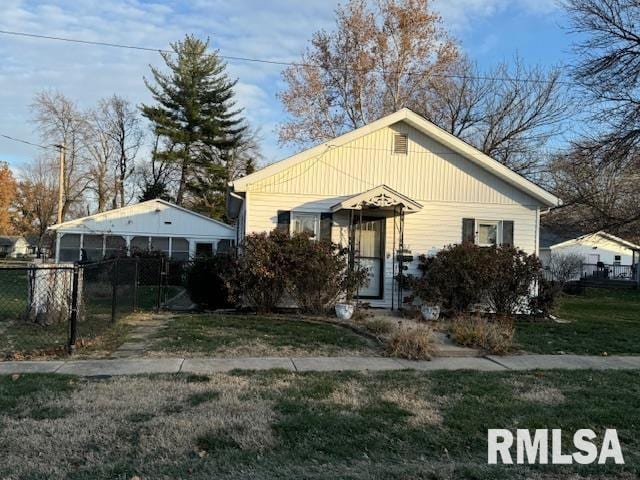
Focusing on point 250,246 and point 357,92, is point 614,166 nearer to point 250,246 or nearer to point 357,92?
point 250,246

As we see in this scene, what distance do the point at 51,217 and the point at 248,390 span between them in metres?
→ 58.9

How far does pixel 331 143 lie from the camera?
44.1 feet

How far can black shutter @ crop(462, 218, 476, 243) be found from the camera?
13.9 metres

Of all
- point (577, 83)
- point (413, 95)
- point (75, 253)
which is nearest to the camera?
point (577, 83)

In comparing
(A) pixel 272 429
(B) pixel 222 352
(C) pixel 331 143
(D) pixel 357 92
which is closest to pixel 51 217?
→ (D) pixel 357 92

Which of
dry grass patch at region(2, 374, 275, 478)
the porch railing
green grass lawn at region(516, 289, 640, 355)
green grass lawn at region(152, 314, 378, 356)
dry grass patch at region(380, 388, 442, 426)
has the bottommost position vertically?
dry grass patch at region(2, 374, 275, 478)

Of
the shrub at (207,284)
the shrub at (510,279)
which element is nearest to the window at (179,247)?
the shrub at (207,284)

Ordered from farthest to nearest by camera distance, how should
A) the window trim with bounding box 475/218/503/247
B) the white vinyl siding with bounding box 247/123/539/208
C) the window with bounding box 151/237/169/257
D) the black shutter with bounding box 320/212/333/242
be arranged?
1. the window with bounding box 151/237/169/257
2. the window trim with bounding box 475/218/503/247
3. the white vinyl siding with bounding box 247/123/539/208
4. the black shutter with bounding box 320/212/333/242

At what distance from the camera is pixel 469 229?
45.6ft

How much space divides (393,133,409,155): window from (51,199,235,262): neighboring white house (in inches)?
585

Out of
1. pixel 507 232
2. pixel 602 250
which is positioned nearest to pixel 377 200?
pixel 507 232

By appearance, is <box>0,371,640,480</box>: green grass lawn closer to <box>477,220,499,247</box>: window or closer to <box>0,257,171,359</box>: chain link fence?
<box>0,257,171,359</box>: chain link fence

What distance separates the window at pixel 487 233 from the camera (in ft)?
46.0

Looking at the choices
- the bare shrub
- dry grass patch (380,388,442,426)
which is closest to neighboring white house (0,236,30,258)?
the bare shrub
